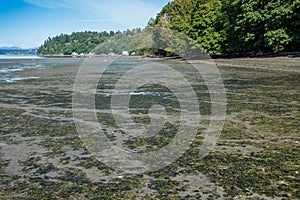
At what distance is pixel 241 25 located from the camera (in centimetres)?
3712

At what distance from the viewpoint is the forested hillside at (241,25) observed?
3159 cm

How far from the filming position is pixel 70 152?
533 centimetres

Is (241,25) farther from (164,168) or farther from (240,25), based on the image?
(164,168)

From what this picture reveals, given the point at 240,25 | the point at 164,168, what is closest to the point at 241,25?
the point at 240,25

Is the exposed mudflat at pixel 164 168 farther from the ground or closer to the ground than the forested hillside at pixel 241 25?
closer to the ground

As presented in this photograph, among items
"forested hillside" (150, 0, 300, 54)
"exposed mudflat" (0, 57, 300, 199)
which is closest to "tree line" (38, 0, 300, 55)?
"forested hillside" (150, 0, 300, 54)

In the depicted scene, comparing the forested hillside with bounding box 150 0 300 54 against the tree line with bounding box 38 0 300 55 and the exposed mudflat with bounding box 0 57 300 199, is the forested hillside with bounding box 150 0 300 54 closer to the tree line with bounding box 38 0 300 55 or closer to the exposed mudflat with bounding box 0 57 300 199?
the tree line with bounding box 38 0 300 55

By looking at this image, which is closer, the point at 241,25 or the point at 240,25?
the point at 241,25

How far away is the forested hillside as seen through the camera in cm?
3159

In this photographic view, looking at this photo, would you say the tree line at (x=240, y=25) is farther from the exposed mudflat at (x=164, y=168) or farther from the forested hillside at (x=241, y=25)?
the exposed mudflat at (x=164, y=168)

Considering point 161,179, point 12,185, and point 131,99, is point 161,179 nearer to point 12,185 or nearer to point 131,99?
point 12,185

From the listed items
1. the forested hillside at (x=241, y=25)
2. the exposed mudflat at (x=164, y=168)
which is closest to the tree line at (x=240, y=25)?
the forested hillside at (x=241, y=25)

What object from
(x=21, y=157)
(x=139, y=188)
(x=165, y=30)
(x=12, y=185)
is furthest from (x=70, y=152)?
(x=165, y=30)

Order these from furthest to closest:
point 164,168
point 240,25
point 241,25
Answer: point 240,25, point 241,25, point 164,168
